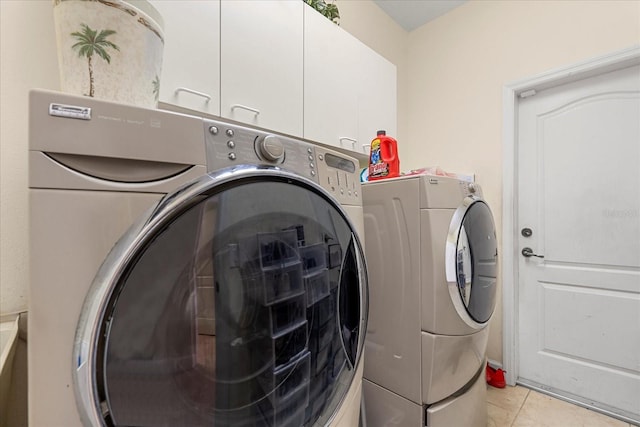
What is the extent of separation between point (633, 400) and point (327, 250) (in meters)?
2.25

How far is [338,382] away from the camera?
705mm

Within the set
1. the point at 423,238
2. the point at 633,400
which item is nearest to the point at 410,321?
the point at 423,238

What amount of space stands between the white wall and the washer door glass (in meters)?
1.48

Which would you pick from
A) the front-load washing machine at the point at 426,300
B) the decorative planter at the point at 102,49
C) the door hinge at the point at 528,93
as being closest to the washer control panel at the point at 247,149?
the decorative planter at the point at 102,49

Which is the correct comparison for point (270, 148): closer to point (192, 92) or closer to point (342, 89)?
point (192, 92)

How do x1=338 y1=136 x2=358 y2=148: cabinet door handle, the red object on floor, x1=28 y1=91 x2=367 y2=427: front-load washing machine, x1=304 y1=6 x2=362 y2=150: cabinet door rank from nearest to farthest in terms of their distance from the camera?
x1=28 y1=91 x2=367 y2=427: front-load washing machine, x1=304 y1=6 x2=362 y2=150: cabinet door, x1=338 y1=136 x2=358 y2=148: cabinet door handle, the red object on floor

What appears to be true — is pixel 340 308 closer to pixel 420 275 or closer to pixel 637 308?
pixel 420 275

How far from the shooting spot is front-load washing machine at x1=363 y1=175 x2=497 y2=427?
1.05m

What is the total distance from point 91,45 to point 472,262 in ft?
4.52

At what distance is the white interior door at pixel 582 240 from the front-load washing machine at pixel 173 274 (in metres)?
1.93

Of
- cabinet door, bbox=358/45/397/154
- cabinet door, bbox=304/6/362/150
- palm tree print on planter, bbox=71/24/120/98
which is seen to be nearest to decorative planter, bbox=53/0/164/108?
palm tree print on planter, bbox=71/24/120/98

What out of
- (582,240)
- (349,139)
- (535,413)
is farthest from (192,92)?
(535,413)

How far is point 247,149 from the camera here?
1.87 feet

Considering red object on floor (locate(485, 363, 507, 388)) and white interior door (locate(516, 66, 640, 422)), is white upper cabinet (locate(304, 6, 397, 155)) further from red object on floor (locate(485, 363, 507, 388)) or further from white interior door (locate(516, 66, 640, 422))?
red object on floor (locate(485, 363, 507, 388))
